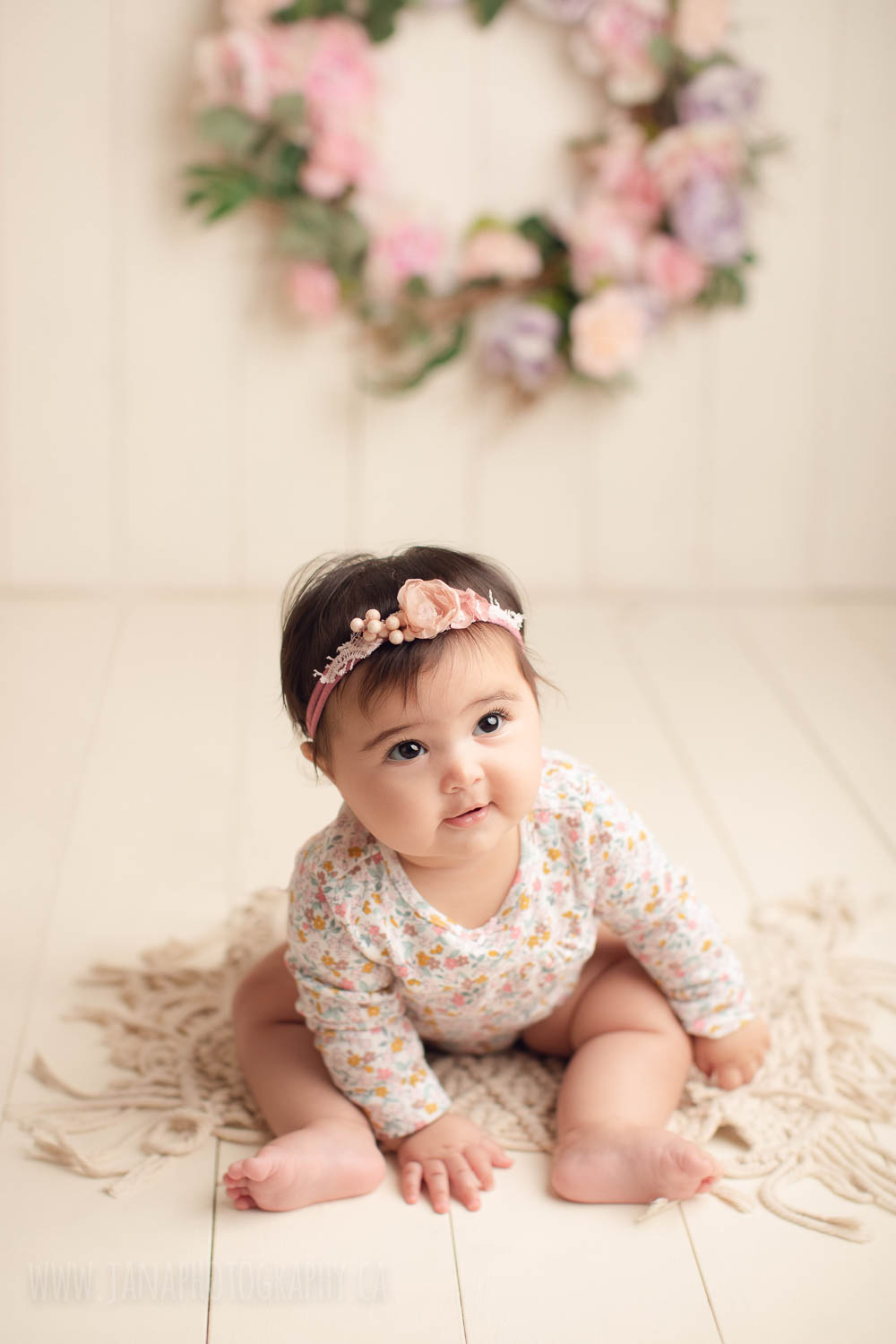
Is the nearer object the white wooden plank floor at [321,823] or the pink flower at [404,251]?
the white wooden plank floor at [321,823]

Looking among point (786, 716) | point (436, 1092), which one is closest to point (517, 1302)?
point (436, 1092)

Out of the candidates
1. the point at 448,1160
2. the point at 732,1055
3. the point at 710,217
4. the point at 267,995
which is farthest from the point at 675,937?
the point at 710,217

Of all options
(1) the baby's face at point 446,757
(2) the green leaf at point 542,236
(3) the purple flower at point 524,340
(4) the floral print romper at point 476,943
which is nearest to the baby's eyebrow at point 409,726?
(1) the baby's face at point 446,757

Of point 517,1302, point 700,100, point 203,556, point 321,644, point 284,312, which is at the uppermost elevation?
point 700,100

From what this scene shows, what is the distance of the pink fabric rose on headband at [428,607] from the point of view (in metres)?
1.09

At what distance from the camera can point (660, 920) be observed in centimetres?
128

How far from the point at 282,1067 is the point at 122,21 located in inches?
71.3

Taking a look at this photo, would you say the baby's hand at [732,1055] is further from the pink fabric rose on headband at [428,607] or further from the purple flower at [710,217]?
the purple flower at [710,217]

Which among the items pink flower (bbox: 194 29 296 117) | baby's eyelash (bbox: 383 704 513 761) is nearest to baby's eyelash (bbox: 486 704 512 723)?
baby's eyelash (bbox: 383 704 513 761)

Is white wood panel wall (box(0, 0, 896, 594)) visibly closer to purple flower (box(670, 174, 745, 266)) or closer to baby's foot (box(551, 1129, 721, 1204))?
purple flower (box(670, 174, 745, 266))

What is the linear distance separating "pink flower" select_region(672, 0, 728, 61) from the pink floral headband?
5.33ft

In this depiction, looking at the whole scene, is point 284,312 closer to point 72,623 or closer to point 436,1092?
point 72,623

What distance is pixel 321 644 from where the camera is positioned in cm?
114

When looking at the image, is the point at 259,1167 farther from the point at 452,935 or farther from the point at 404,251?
the point at 404,251
